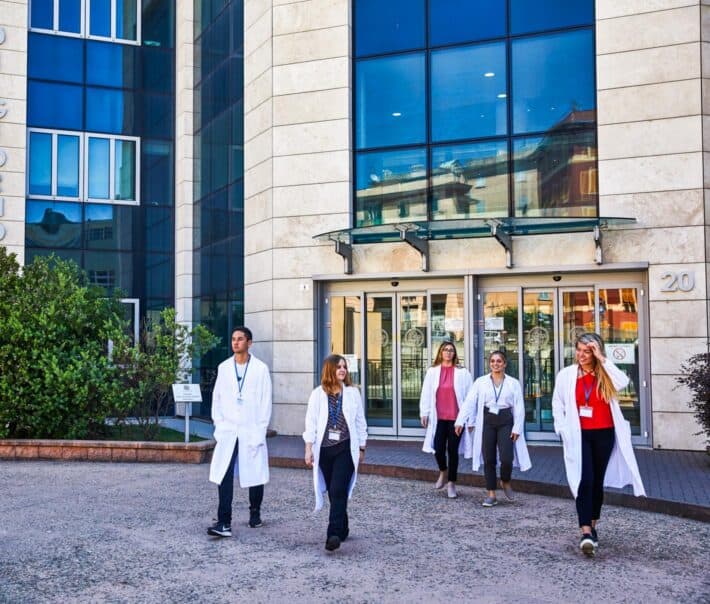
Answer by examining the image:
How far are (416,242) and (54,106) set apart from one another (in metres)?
11.0

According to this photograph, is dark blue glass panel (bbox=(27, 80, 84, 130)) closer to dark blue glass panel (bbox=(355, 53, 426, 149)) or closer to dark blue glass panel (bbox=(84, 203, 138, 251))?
dark blue glass panel (bbox=(84, 203, 138, 251))

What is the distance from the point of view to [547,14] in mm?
14430

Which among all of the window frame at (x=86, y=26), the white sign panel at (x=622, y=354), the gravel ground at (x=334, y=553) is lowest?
the gravel ground at (x=334, y=553)

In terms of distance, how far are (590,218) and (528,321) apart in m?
2.33

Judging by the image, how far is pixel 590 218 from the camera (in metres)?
12.9

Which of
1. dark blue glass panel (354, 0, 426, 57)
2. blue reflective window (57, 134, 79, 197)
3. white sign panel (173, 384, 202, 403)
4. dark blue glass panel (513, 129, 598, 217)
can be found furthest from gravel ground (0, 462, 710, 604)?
blue reflective window (57, 134, 79, 197)

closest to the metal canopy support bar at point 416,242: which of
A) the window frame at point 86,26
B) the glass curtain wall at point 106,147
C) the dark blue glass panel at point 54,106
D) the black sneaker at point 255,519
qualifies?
the black sneaker at point 255,519

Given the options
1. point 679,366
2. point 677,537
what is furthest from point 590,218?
point 677,537

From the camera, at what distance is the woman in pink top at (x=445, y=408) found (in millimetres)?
10109

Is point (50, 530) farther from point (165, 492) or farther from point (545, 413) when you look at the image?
point (545, 413)

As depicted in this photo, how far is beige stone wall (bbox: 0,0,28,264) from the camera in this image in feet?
64.5

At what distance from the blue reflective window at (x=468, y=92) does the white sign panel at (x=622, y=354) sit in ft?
13.7

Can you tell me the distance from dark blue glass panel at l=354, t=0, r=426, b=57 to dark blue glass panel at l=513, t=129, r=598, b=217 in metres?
2.89

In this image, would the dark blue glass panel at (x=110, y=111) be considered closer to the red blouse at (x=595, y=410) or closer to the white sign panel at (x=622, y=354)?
the white sign panel at (x=622, y=354)
